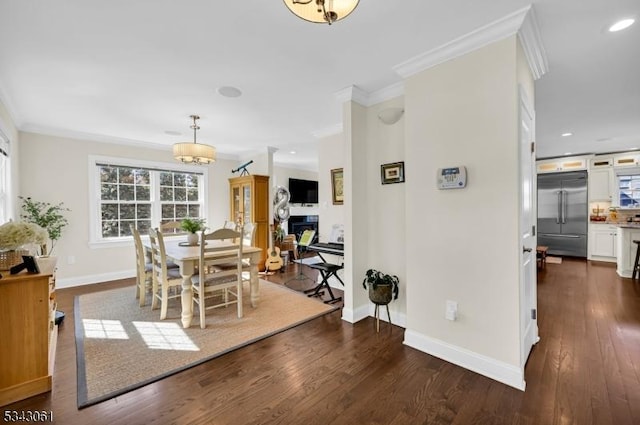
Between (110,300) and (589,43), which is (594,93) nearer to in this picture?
(589,43)

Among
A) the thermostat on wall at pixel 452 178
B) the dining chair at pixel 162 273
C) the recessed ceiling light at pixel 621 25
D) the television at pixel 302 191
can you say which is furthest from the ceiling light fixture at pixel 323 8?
the television at pixel 302 191

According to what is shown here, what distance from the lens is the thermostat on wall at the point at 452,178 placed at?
204cm

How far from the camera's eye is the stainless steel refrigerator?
6.13 m

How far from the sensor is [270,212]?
549cm

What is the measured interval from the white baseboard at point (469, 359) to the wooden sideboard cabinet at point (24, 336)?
2.69 meters

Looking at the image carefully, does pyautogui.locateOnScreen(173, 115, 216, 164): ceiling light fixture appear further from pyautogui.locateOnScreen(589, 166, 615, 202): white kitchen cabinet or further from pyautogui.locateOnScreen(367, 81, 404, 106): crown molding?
pyautogui.locateOnScreen(589, 166, 615, 202): white kitchen cabinet

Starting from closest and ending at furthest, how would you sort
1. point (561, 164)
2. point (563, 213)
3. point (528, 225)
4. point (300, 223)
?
1. point (528, 225)
2. point (563, 213)
3. point (561, 164)
4. point (300, 223)

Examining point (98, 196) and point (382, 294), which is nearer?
point (382, 294)

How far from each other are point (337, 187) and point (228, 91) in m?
2.11

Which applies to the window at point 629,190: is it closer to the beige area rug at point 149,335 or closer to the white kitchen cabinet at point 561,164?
the white kitchen cabinet at point 561,164

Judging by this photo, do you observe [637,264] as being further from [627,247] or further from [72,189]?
[72,189]

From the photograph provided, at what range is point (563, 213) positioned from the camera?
6.30 m

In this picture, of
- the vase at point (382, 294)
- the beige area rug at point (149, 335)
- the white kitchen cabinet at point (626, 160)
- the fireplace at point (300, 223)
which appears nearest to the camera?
the beige area rug at point (149, 335)

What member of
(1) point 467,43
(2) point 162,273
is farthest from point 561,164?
(2) point 162,273
